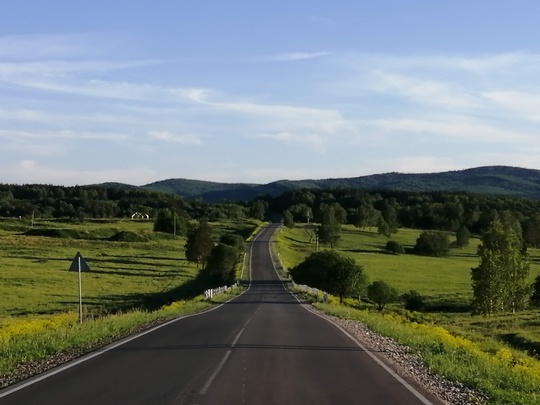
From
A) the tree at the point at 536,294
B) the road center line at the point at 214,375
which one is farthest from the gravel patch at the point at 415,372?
the tree at the point at 536,294

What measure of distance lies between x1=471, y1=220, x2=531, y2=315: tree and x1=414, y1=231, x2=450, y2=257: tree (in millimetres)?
67610

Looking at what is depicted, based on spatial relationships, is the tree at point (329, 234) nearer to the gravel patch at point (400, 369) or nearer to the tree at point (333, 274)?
the tree at point (333, 274)

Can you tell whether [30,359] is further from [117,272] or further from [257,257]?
[257,257]

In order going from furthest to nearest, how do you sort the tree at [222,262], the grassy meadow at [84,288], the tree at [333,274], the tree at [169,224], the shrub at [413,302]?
1. the tree at [169,224]
2. the tree at [222,262]
3. the shrub at [413,302]
4. the tree at [333,274]
5. the grassy meadow at [84,288]

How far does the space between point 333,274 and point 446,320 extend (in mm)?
18055

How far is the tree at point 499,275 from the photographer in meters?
64.6

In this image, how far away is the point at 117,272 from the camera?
8500cm

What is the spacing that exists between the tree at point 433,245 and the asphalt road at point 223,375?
394 ft

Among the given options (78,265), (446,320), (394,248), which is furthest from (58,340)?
(394,248)

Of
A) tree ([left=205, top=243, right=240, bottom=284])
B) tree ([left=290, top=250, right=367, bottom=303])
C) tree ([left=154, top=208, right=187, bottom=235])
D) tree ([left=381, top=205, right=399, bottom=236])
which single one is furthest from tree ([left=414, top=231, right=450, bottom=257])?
tree ([left=205, top=243, right=240, bottom=284])

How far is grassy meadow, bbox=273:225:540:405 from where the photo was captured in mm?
15507

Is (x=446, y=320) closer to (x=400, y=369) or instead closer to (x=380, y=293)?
(x=380, y=293)

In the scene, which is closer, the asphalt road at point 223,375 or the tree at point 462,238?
the asphalt road at point 223,375

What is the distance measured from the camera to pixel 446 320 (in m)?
54.9
